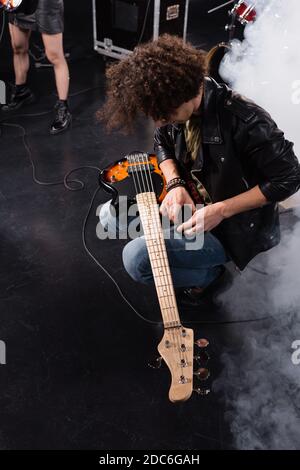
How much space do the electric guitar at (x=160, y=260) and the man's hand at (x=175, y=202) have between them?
2.9 inches

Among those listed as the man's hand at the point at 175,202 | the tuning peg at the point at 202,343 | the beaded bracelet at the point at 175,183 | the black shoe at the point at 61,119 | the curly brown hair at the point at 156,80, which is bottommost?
the tuning peg at the point at 202,343

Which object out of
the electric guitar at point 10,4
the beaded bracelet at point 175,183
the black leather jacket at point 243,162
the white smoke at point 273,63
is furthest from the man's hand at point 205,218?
the electric guitar at point 10,4

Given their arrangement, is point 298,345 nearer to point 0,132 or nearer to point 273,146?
point 273,146

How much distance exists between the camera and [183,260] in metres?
2.08

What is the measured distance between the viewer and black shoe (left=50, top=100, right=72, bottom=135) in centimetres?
360

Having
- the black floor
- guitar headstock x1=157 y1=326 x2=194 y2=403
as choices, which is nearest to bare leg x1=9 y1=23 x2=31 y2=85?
the black floor

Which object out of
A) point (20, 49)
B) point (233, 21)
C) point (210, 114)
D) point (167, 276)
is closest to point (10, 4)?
point (20, 49)

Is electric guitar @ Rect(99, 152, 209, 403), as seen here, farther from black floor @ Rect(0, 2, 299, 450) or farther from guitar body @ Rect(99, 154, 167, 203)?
black floor @ Rect(0, 2, 299, 450)

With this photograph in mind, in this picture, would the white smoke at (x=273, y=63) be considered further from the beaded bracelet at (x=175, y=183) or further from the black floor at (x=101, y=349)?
the beaded bracelet at (x=175, y=183)

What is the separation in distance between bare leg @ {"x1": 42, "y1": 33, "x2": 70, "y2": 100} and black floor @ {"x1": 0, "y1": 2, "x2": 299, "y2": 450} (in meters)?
0.92

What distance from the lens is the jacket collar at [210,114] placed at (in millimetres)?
1745

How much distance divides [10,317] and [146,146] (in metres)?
1.76

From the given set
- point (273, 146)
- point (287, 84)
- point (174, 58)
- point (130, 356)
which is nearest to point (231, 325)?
point (130, 356)

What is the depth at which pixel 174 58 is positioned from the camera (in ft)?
5.16
